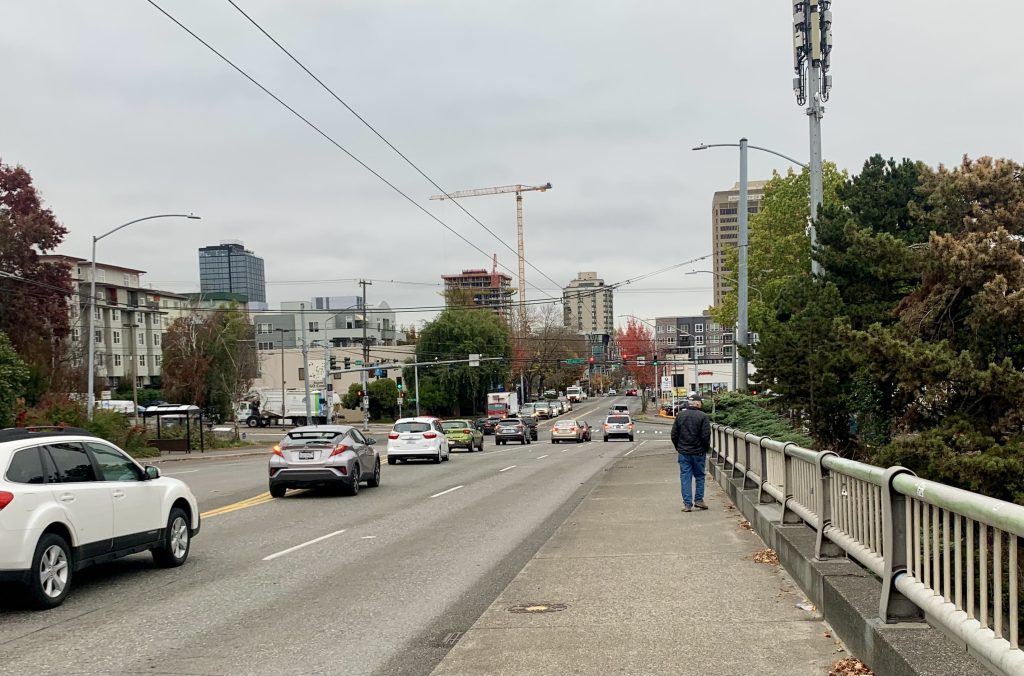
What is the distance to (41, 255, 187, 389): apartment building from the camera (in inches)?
3647

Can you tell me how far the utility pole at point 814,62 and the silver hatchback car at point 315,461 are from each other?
10.8 metres

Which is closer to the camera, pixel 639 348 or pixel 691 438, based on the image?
pixel 691 438

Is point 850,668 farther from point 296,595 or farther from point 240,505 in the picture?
point 240,505

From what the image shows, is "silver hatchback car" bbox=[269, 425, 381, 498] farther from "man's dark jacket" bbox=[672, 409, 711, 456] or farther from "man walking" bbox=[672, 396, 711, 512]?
"man's dark jacket" bbox=[672, 409, 711, 456]

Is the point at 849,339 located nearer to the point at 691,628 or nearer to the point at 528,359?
the point at 691,628

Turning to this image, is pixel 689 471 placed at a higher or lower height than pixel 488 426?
higher

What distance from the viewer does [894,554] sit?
5.78 m

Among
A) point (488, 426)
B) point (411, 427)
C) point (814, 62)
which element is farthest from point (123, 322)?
point (814, 62)

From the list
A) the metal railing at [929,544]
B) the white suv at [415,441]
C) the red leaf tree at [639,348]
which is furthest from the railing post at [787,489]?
the red leaf tree at [639,348]

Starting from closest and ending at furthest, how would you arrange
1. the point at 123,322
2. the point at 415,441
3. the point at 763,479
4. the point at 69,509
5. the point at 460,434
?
the point at 69,509
the point at 763,479
the point at 415,441
the point at 460,434
the point at 123,322

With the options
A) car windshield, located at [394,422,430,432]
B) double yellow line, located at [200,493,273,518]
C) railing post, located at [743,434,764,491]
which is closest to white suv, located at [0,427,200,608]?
double yellow line, located at [200,493,273,518]

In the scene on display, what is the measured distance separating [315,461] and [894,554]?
16107mm

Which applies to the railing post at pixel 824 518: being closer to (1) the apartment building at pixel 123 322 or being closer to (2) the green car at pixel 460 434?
(2) the green car at pixel 460 434

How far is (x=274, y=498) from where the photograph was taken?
2070cm
